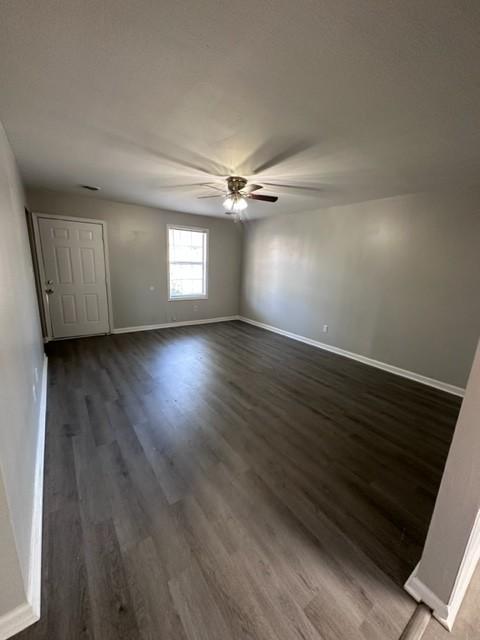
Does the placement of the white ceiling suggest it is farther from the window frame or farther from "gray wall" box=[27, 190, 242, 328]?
the window frame

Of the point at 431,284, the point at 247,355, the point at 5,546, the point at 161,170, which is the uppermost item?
the point at 161,170

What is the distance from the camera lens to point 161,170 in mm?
2824

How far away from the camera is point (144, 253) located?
16.5 feet

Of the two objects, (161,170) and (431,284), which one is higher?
(161,170)

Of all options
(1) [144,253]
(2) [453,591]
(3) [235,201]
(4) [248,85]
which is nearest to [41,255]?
(1) [144,253]

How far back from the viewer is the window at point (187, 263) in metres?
5.46

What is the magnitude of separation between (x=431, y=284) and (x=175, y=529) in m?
3.75

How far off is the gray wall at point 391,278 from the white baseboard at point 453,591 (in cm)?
265

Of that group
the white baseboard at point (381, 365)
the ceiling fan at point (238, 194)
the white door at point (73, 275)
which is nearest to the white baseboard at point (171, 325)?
the white door at point (73, 275)

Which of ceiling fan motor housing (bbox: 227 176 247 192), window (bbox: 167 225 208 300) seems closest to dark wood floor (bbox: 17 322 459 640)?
ceiling fan motor housing (bbox: 227 176 247 192)

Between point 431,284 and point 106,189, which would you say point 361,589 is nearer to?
point 431,284

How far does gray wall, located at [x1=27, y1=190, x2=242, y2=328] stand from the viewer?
4336mm

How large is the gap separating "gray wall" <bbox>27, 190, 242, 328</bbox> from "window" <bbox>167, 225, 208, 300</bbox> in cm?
14

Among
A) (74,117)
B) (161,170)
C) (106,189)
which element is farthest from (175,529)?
(106,189)
